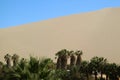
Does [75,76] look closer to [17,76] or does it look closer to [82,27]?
[17,76]

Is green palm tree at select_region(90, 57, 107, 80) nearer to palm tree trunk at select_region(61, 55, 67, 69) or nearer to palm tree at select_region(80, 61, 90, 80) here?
palm tree at select_region(80, 61, 90, 80)

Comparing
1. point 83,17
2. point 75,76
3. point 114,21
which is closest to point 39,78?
point 75,76

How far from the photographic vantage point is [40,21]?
132 metres

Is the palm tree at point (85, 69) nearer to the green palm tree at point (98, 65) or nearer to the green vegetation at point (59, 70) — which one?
the green vegetation at point (59, 70)

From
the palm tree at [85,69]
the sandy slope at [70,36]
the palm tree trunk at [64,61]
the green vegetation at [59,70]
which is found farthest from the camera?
the sandy slope at [70,36]

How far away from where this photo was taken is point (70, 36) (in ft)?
366

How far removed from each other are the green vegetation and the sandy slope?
3143 centimetres

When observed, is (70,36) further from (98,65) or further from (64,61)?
(98,65)


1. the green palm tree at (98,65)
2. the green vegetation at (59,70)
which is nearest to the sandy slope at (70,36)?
the green vegetation at (59,70)

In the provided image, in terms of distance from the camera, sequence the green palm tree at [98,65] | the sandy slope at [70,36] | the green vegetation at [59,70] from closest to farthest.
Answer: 1. the green vegetation at [59,70]
2. the green palm tree at [98,65]
3. the sandy slope at [70,36]

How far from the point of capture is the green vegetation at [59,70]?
19.2 m

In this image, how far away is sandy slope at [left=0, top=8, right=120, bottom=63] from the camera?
101 meters

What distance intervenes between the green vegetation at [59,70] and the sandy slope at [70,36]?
31.4m

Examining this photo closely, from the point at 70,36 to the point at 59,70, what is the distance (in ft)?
190
